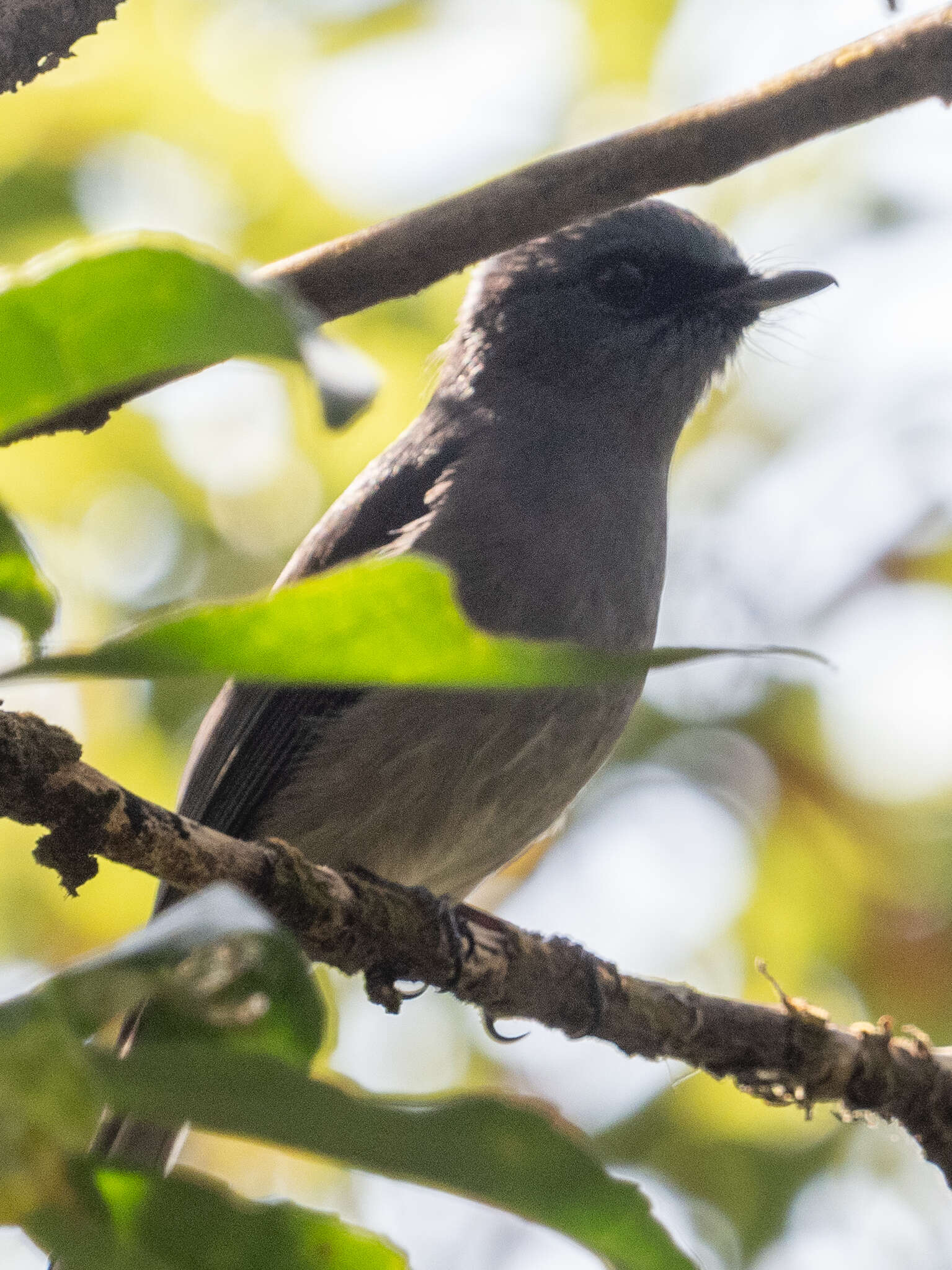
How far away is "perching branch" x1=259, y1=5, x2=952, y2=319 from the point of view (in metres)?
2.52

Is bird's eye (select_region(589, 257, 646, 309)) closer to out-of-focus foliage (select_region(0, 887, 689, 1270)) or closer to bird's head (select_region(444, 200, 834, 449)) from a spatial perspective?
bird's head (select_region(444, 200, 834, 449))

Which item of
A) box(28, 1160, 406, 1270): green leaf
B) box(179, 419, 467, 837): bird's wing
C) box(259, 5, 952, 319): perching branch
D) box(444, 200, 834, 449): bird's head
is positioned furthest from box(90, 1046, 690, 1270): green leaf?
box(444, 200, 834, 449): bird's head

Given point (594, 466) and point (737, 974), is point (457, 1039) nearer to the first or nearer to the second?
point (737, 974)

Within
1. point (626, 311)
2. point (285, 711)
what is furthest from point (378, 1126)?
Answer: point (626, 311)

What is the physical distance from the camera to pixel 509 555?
350 centimetres

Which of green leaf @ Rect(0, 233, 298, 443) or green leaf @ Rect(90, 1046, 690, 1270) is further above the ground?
green leaf @ Rect(0, 233, 298, 443)

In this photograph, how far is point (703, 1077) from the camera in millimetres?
4535

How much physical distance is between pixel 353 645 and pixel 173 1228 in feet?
1.95

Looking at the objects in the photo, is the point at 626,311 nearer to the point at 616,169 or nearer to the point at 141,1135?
the point at 616,169

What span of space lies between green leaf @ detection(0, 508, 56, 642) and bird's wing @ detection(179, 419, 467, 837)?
2168 millimetres

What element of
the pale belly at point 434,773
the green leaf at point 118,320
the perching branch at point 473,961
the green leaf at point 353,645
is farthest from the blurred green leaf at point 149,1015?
the pale belly at point 434,773

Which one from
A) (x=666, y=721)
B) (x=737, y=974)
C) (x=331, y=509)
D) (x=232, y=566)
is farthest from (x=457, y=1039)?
(x=331, y=509)

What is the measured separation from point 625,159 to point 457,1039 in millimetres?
3875

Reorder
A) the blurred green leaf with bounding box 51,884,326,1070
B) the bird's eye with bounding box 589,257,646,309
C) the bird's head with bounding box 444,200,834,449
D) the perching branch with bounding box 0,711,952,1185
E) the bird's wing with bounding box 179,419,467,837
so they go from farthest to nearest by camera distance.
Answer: the bird's eye with bounding box 589,257,646,309 → the bird's head with bounding box 444,200,834,449 → the bird's wing with bounding box 179,419,467,837 → the perching branch with bounding box 0,711,952,1185 → the blurred green leaf with bounding box 51,884,326,1070
